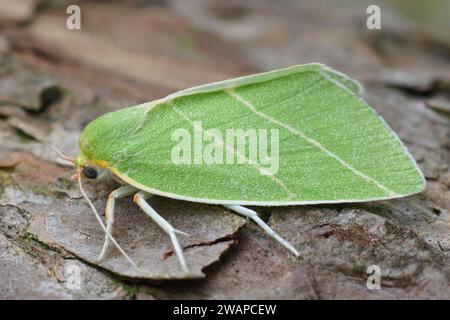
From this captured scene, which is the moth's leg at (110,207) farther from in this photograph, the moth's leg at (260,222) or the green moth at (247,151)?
the moth's leg at (260,222)

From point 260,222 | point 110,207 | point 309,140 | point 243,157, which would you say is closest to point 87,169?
point 110,207

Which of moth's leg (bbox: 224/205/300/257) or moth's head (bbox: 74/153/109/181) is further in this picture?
moth's head (bbox: 74/153/109/181)

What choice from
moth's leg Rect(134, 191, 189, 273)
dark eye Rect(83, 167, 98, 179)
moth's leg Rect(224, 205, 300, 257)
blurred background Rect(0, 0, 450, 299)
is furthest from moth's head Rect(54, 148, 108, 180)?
moth's leg Rect(224, 205, 300, 257)

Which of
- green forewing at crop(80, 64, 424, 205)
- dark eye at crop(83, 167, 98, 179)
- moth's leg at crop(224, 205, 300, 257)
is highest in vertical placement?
green forewing at crop(80, 64, 424, 205)

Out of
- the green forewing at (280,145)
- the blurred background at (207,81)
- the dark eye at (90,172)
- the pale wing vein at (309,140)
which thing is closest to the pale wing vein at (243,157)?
the green forewing at (280,145)

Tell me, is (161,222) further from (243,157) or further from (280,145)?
(280,145)

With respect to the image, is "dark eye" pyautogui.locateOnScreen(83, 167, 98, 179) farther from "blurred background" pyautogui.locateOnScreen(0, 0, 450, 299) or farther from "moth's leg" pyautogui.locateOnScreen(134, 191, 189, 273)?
"moth's leg" pyautogui.locateOnScreen(134, 191, 189, 273)
